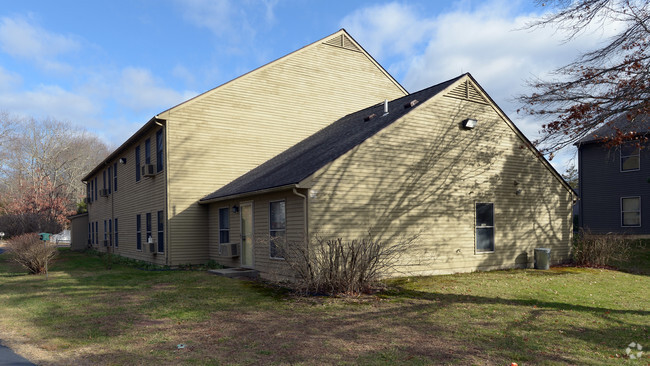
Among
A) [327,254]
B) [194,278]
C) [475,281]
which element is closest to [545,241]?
[475,281]

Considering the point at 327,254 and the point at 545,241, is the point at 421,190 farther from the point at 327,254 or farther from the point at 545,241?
the point at 545,241

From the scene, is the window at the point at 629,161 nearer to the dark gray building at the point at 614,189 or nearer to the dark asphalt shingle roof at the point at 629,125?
the dark gray building at the point at 614,189

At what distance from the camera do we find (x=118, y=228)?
23.7 m

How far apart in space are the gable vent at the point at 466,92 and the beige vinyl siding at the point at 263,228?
5.68 m

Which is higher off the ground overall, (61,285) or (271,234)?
(271,234)

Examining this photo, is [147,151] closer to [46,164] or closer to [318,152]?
[318,152]

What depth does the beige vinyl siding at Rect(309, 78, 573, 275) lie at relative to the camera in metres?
12.2

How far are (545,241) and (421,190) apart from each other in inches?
A: 209

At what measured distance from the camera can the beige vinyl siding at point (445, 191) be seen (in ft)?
39.9

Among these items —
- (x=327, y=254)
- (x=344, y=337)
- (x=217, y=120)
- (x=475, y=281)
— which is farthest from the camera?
(x=217, y=120)

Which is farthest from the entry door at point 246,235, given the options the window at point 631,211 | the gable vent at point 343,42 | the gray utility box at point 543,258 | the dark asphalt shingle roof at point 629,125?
the window at point 631,211

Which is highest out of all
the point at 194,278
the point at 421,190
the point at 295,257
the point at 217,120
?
the point at 217,120

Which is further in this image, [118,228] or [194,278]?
[118,228]

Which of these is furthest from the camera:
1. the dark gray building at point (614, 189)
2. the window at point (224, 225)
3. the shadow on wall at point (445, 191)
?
the dark gray building at point (614, 189)
